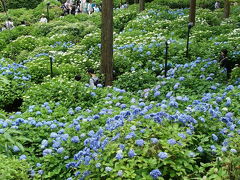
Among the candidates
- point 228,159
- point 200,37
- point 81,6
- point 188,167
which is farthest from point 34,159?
point 81,6

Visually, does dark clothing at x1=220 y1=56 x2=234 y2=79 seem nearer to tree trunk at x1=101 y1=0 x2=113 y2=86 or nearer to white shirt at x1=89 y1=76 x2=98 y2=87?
tree trunk at x1=101 y1=0 x2=113 y2=86

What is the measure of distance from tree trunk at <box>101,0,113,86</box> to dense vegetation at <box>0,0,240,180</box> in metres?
0.50

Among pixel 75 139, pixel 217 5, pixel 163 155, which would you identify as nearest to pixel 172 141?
pixel 163 155

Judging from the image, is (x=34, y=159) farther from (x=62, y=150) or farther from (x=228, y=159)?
(x=228, y=159)

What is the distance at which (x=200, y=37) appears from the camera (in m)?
11.8

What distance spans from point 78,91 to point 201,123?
3366mm

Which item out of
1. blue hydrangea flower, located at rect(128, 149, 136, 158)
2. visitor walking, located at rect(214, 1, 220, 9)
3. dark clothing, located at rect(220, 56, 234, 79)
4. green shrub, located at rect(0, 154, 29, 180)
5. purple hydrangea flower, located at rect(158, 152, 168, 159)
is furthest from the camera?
visitor walking, located at rect(214, 1, 220, 9)

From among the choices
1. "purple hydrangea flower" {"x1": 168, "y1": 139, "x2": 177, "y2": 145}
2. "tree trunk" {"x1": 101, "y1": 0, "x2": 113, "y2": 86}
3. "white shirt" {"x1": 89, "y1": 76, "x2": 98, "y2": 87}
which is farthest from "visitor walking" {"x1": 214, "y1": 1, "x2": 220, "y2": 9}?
"purple hydrangea flower" {"x1": 168, "y1": 139, "x2": 177, "y2": 145}

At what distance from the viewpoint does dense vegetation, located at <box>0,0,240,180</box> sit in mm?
3908

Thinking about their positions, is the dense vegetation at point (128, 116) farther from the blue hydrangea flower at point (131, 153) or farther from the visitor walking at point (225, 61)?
the visitor walking at point (225, 61)

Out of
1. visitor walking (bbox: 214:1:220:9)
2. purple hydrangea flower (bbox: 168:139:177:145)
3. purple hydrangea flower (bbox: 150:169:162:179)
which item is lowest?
purple hydrangea flower (bbox: 150:169:162:179)

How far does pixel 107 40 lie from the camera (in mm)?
8719

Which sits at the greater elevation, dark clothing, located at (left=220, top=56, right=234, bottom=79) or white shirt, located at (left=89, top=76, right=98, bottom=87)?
dark clothing, located at (left=220, top=56, right=234, bottom=79)

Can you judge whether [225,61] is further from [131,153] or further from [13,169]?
[13,169]
